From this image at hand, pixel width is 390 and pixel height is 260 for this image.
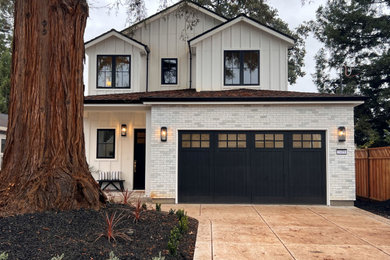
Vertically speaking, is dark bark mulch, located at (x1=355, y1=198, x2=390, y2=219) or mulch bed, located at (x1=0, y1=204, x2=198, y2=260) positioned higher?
mulch bed, located at (x1=0, y1=204, x2=198, y2=260)

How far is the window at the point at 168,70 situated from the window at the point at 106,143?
298 centimetres

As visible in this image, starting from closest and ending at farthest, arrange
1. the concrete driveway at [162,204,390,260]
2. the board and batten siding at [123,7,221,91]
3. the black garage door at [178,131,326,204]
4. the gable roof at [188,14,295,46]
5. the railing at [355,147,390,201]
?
the concrete driveway at [162,204,390,260] → the railing at [355,147,390,201] → the black garage door at [178,131,326,204] → the gable roof at [188,14,295,46] → the board and batten siding at [123,7,221,91]

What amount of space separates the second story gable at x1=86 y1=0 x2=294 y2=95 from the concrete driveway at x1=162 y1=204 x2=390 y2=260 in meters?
4.76

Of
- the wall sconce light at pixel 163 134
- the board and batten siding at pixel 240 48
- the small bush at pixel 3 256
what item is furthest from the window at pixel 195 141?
the small bush at pixel 3 256

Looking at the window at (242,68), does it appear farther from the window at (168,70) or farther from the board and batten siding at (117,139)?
the board and batten siding at (117,139)

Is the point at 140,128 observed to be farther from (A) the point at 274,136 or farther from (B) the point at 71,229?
(B) the point at 71,229

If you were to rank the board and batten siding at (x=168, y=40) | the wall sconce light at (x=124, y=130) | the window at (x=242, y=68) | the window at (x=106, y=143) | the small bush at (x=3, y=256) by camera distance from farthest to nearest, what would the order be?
the board and batten siding at (x=168, y=40) → the window at (x=106, y=143) → the wall sconce light at (x=124, y=130) → the window at (x=242, y=68) → the small bush at (x=3, y=256)

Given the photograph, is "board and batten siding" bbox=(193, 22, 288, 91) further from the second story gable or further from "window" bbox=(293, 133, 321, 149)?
"window" bbox=(293, 133, 321, 149)

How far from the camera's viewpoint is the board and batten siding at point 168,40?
12977 mm

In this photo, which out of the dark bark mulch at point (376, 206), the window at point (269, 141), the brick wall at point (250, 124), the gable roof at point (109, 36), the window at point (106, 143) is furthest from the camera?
the gable roof at point (109, 36)

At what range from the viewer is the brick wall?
9538 millimetres

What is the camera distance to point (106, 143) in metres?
12.2

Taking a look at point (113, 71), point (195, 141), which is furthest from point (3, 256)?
point (113, 71)

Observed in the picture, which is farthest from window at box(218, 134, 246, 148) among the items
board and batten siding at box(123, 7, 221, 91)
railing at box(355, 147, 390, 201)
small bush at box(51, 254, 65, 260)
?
small bush at box(51, 254, 65, 260)
